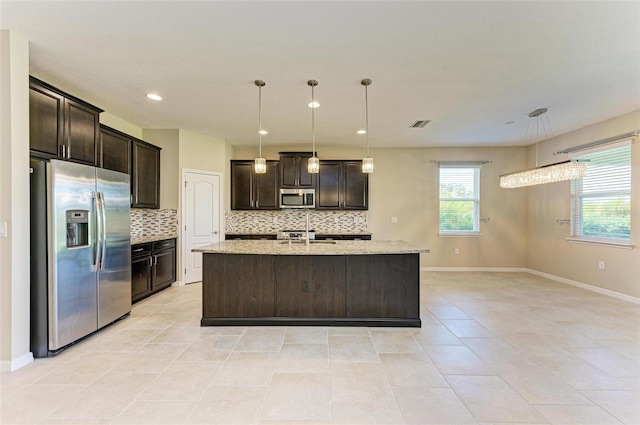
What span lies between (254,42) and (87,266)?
262cm

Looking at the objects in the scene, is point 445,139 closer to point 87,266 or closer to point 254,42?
point 254,42

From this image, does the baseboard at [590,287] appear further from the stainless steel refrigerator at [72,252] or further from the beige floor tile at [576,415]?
the stainless steel refrigerator at [72,252]

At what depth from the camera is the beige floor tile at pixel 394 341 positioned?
2.67m

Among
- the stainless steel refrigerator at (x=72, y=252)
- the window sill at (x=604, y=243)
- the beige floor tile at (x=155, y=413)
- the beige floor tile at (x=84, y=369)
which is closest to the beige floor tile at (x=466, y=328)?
the beige floor tile at (x=155, y=413)

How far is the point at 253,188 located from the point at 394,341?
4.09 meters

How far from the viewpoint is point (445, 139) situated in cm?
555

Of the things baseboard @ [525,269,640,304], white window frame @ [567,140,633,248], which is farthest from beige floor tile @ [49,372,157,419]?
white window frame @ [567,140,633,248]

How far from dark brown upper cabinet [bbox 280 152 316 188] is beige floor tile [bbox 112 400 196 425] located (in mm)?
4301

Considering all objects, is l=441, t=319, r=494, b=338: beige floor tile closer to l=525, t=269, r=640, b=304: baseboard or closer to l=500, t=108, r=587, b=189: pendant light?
l=500, t=108, r=587, b=189: pendant light

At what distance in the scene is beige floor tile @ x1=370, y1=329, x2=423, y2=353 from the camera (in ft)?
8.77

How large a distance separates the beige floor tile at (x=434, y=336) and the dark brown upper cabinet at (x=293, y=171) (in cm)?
355

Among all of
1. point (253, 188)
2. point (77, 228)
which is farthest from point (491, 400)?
point (253, 188)

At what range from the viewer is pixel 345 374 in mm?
2248

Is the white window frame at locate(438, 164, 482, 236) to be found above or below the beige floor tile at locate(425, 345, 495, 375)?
above
